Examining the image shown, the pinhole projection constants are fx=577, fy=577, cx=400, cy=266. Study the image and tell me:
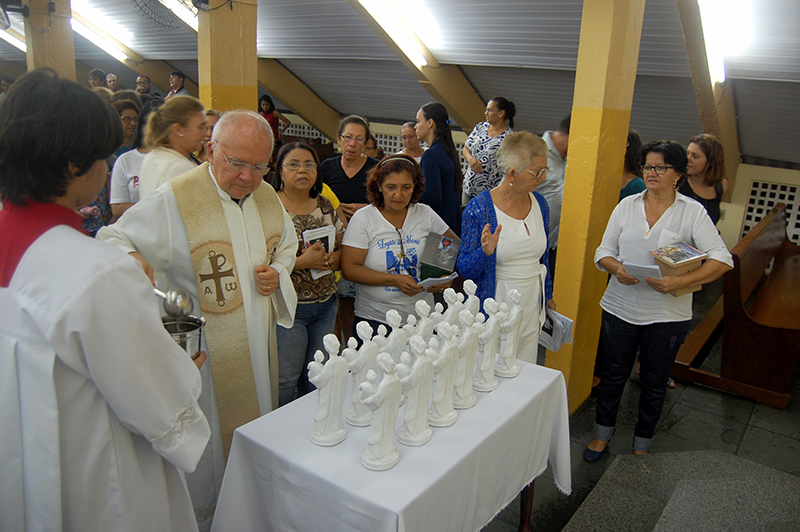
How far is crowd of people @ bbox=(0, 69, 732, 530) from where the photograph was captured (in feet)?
4.17

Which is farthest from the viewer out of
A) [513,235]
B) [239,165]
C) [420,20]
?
[420,20]

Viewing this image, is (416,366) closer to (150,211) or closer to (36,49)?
(150,211)

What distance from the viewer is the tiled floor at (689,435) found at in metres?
2.89

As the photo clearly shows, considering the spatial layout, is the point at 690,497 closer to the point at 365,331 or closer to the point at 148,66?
the point at 365,331

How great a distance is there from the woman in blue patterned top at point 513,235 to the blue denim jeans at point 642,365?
498mm

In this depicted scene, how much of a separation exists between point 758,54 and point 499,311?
463cm

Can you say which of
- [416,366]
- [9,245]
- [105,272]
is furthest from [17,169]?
[416,366]

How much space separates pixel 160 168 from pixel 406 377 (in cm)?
188

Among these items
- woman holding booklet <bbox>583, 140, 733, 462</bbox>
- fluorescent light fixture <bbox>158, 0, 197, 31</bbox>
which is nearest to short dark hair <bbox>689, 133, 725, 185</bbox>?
woman holding booklet <bbox>583, 140, 733, 462</bbox>

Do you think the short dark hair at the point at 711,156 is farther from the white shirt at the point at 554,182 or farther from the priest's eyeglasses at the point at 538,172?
the priest's eyeglasses at the point at 538,172

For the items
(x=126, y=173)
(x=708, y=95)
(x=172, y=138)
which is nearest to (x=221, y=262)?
(x=172, y=138)

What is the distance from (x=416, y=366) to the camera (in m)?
1.81

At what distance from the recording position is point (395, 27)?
23.0 feet

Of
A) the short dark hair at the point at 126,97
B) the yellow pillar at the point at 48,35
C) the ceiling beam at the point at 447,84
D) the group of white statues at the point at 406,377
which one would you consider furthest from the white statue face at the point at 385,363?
the yellow pillar at the point at 48,35
